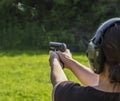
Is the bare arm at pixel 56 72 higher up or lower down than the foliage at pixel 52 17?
higher up

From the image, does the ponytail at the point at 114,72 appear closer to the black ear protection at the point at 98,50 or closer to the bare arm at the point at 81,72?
the black ear protection at the point at 98,50

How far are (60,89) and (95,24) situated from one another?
1277 centimetres

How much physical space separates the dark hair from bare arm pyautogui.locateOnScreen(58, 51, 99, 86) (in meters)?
0.53

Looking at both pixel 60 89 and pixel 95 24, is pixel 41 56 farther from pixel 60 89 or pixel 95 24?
pixel 60 89

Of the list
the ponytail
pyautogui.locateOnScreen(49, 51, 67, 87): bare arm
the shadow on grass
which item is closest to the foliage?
the shadow on grass

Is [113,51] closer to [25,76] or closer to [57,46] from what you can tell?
[57,46]

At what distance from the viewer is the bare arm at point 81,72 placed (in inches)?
98.0

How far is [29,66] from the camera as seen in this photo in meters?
10.0

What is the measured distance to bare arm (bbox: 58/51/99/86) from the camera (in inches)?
98.0

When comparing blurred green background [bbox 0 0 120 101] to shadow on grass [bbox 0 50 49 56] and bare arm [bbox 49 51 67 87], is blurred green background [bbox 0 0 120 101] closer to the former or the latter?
shadow on grass [bbox 0 50 49 56]

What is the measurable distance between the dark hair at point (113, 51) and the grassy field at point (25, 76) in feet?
15.9

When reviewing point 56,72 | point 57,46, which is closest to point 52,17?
point 57,46

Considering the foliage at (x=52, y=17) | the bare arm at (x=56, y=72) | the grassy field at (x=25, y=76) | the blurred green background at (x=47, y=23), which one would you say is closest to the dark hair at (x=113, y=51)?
the bare arm at (x=56, y=72)

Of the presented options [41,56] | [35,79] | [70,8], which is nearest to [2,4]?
[70,8]
